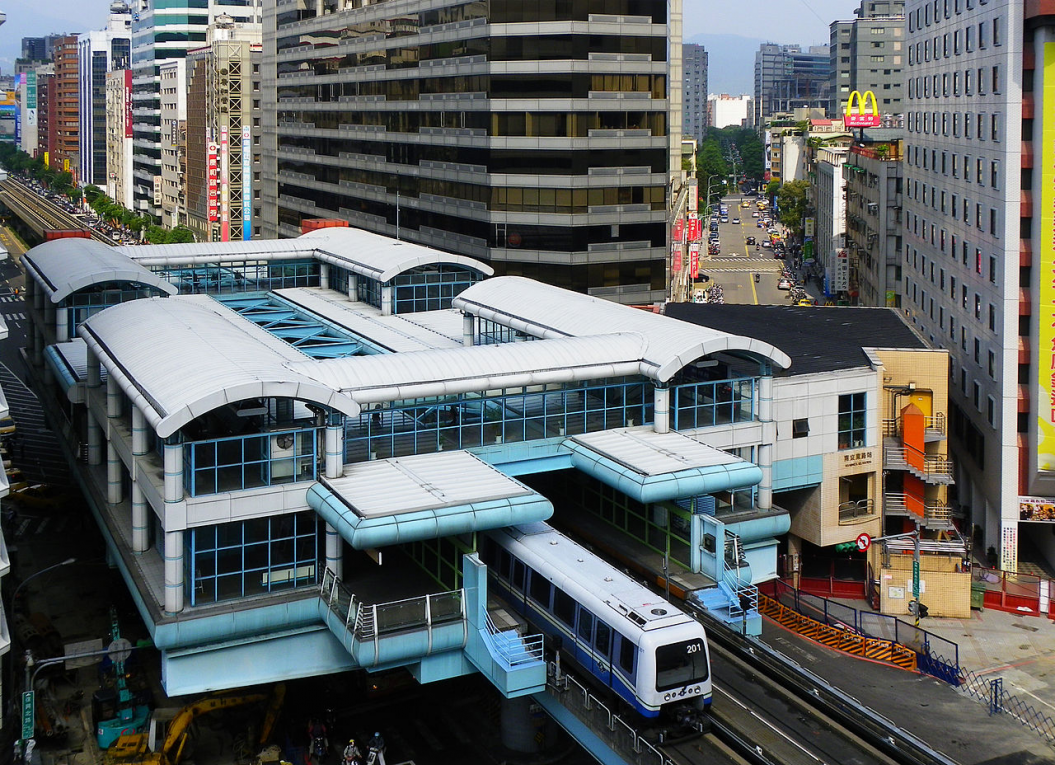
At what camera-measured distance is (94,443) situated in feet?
184

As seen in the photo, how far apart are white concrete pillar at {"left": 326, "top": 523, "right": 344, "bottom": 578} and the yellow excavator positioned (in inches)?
220

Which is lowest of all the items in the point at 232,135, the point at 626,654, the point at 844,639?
the point at 844,639

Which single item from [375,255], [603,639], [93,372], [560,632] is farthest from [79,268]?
[603,639]

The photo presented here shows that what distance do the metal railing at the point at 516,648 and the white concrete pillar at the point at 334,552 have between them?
550cm

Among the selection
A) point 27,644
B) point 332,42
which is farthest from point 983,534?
point 332,42

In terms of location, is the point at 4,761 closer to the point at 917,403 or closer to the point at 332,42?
the point at 917,403

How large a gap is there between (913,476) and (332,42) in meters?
72.1

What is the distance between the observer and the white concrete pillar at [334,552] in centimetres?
4181

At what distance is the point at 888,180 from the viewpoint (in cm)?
10131

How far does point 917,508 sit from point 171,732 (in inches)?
1437

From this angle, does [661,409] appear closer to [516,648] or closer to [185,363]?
[516,648]

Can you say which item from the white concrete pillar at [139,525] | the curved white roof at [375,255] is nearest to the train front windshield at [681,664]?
the white concrete pillar at [139,525]

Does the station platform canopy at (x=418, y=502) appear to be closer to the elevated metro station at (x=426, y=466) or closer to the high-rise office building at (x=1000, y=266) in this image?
the elevated metro station at (x=426, y=466)

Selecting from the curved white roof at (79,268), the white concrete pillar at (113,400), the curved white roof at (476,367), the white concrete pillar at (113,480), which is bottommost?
the white concrete pillar at (113,480)
